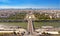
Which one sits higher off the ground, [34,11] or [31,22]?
[34,11]

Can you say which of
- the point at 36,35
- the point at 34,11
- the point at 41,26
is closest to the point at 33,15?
the point at 34,11

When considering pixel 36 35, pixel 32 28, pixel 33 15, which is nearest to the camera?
pixel 36 35

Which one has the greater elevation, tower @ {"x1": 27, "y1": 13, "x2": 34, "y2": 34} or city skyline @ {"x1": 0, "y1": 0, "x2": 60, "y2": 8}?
city skyline @ {"x1": 0, "y1": 0, "x2": 60, "y2": 8}

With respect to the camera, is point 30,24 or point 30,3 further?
point 30,24

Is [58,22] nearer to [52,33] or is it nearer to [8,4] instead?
[52,33]

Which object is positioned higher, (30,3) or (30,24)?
(30,3)

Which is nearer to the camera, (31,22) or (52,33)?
(52,33)

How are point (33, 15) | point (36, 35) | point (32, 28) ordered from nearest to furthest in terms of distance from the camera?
point (36, 35) → point (32, 28) → point (33, 15)

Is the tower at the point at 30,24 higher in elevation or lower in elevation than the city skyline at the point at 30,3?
lower
